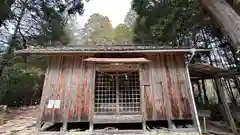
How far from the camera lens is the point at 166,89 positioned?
216 inches

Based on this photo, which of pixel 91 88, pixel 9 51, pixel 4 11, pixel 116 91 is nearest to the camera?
pixel 91 88

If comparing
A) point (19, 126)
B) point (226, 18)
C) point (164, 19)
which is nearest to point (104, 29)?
point (164, 19)

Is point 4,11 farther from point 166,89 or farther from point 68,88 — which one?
point 166,89

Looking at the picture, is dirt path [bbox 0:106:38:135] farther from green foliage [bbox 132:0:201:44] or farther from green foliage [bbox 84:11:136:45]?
green foliage [bbox 84:11:136:45]

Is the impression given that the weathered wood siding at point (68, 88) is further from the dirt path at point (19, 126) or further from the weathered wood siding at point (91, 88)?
the dirt path at point (19, 126)

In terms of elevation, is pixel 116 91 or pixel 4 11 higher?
pixel 4 11

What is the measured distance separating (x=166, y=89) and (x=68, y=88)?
361 cm

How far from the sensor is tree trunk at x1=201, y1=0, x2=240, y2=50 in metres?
4.69

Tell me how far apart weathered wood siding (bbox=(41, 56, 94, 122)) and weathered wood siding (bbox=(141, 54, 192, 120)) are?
216 cm

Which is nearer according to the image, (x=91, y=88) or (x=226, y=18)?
(x=226, y=18)

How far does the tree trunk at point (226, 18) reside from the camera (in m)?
4.69

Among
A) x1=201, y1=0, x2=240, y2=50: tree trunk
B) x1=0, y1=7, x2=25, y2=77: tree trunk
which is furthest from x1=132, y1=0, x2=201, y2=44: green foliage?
x1=0, y1=7, x2=25, y2=77: tree trunk

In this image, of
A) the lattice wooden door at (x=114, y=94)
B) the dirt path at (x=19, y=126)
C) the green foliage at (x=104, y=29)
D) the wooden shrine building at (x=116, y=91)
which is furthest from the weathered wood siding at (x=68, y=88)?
the green foliage at (x=104, y=29)

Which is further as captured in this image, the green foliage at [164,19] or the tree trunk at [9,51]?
the tree trunk at [9,51]
